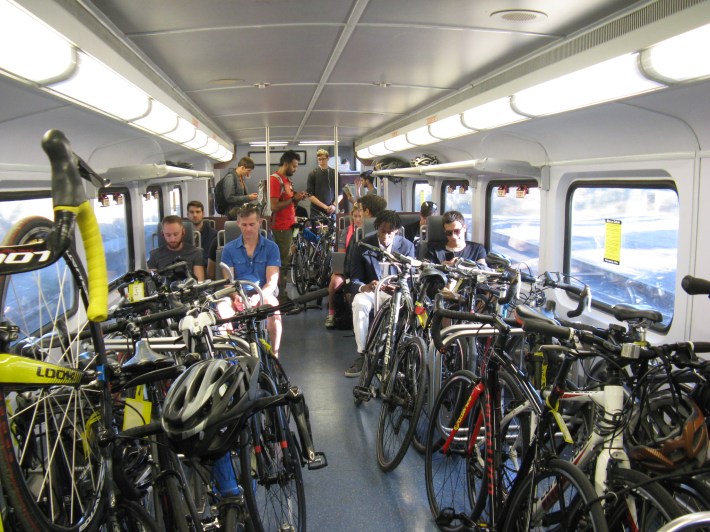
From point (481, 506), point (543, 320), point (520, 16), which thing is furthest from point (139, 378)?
point (520, 16)

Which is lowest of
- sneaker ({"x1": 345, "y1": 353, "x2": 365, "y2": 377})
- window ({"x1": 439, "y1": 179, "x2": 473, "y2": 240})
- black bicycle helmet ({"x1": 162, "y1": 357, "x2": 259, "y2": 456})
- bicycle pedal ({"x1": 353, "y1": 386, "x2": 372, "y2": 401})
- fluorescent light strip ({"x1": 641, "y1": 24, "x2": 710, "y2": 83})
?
sneaker ({"x1": 345, "y1": 353, "x2": 365, "y2": 377})

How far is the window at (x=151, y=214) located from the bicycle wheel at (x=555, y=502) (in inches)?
267

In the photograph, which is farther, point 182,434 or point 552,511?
point 552,511

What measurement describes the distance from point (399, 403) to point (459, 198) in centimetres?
570

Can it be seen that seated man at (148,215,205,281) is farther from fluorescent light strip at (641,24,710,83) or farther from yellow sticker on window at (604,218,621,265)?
fluorescent light strip at (641,24,710,83)

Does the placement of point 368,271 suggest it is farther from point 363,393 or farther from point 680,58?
point 680,58

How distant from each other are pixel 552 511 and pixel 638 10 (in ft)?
6.80

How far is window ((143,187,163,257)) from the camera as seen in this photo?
845 centimetres

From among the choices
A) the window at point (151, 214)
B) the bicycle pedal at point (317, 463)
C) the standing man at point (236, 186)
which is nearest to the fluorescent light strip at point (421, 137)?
the standing man at point (236, 186)

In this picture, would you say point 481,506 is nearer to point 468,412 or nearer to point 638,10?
point 468,412

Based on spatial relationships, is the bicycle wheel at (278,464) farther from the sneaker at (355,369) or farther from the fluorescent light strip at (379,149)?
the fluorescent light strip at (379,149)

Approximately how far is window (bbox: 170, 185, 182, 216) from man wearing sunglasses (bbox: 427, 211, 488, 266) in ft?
18.1

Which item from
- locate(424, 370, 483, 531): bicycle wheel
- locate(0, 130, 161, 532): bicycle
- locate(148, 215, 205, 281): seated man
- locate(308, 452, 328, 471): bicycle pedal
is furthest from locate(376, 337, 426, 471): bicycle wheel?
locate(148, 215, 205, 281): seated man

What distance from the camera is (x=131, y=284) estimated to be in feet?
13.4
